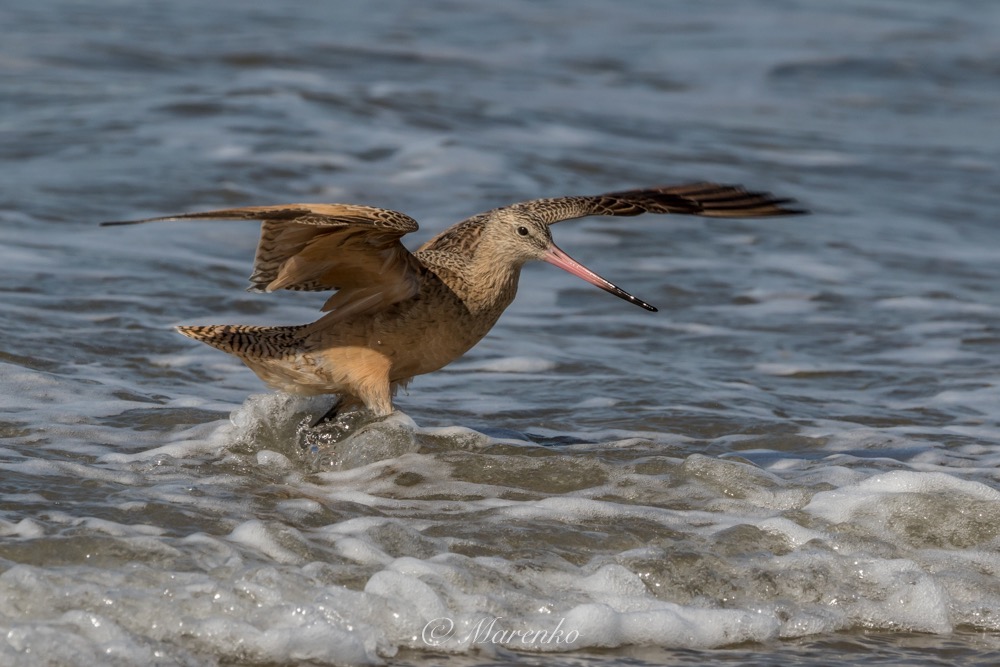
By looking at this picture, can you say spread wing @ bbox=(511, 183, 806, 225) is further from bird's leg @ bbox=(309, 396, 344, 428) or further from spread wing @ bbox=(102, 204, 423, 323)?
bird's leg @ bbox=(309, 396, 344, 428)

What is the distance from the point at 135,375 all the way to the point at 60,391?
50cm

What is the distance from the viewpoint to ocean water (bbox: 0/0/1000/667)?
12.9 ft

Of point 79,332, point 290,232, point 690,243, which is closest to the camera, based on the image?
point 290,232

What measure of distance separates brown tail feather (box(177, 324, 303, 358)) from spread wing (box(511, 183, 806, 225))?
3.54ft

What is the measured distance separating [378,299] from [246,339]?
500 millimetres

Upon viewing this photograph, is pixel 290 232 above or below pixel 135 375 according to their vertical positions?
above

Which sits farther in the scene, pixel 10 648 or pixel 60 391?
pixel 60 391

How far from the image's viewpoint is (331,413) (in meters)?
5.64

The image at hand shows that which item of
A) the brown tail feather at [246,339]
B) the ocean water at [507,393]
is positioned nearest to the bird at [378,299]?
the brown tail feather at [246,339]

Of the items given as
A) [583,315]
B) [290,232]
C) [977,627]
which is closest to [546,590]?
[977,627]

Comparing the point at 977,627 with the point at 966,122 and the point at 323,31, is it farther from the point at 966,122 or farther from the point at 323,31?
the point at 323,31

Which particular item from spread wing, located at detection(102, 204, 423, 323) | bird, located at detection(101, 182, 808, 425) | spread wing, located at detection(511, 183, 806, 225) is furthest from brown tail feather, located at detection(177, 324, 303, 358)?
spread wing, located at detection(511, 183, 806, 225)

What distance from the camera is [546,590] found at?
409cm

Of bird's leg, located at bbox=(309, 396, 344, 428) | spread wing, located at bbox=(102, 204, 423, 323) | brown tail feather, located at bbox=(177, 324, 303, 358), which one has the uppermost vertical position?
spread wing, located at bbox=(102, 204, 423, 323)
